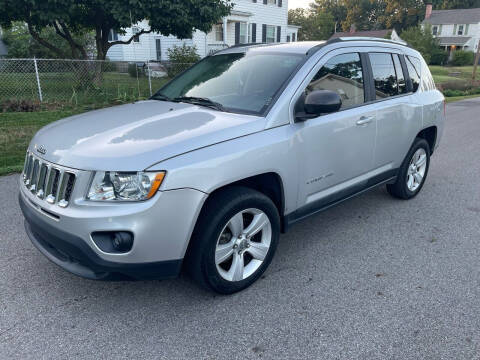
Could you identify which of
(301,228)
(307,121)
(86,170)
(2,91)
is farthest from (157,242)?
(2,91)

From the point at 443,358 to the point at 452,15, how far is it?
73834 millimetres

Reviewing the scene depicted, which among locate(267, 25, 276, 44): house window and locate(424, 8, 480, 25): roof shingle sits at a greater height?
locate(424, 8, 480, 25): roof shingle

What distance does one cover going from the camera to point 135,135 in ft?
9.33

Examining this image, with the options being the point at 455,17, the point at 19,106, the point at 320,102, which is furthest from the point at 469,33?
the point at 320,102

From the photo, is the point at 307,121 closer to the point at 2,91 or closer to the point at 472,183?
the point at 472,183

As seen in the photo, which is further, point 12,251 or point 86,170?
point 12,251

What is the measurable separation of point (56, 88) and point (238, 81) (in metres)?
9.72

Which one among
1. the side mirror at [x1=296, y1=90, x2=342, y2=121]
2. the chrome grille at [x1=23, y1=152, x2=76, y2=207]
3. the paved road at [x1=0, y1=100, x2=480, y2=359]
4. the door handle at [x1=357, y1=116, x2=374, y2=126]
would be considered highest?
the side mirror at [x1=296, y1=90, x2=342, y2=121]

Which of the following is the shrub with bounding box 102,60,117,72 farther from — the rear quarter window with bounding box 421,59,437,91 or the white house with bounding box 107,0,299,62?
the white house with bounding box 107,0,299,62

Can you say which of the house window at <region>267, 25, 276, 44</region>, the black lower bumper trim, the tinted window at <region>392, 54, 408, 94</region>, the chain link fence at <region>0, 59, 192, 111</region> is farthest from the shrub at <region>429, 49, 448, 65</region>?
the black lower bumper trim

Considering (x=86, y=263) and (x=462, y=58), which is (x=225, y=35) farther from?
(x=462, y=58)

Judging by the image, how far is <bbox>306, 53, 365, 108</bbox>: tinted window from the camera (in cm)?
357

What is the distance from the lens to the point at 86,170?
8.27ft

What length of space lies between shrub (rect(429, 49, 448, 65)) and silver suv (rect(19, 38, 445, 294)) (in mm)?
53163
